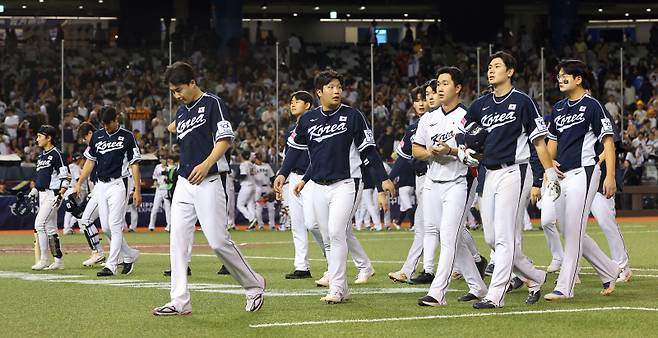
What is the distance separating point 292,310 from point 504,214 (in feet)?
7.20

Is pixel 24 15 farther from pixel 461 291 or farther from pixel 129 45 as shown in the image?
pixel 461 291

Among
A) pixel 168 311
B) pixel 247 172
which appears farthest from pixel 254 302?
pixel 247 172

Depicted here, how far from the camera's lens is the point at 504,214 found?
12.2 m

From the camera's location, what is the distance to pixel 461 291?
47.1ft

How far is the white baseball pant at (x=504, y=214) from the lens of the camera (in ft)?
40.0

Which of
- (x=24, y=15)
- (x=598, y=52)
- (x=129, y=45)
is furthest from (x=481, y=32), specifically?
(x=24, y=15)

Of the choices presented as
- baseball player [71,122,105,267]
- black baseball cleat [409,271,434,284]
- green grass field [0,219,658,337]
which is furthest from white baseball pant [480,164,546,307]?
baseball player [71,122,105,267]

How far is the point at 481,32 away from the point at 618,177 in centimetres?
4195

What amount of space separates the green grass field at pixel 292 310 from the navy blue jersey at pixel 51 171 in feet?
4.24

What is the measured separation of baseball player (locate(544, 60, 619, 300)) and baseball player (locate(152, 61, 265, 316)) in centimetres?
319

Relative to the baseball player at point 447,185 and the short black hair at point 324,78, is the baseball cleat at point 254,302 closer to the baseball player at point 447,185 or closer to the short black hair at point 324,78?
the baseball player at point 447,185

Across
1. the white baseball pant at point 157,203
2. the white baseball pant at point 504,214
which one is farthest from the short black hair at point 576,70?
the white baseball pant at point 157,203

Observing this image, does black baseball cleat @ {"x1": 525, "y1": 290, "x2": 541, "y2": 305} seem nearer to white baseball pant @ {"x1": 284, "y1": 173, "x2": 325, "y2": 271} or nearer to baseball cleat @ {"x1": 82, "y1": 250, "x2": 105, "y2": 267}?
white baseball pant @ {"x1": 284, "y1": 173, "x2": 325, "y2": 271}

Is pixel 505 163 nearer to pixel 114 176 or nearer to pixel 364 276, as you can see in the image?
pixel 364 276
